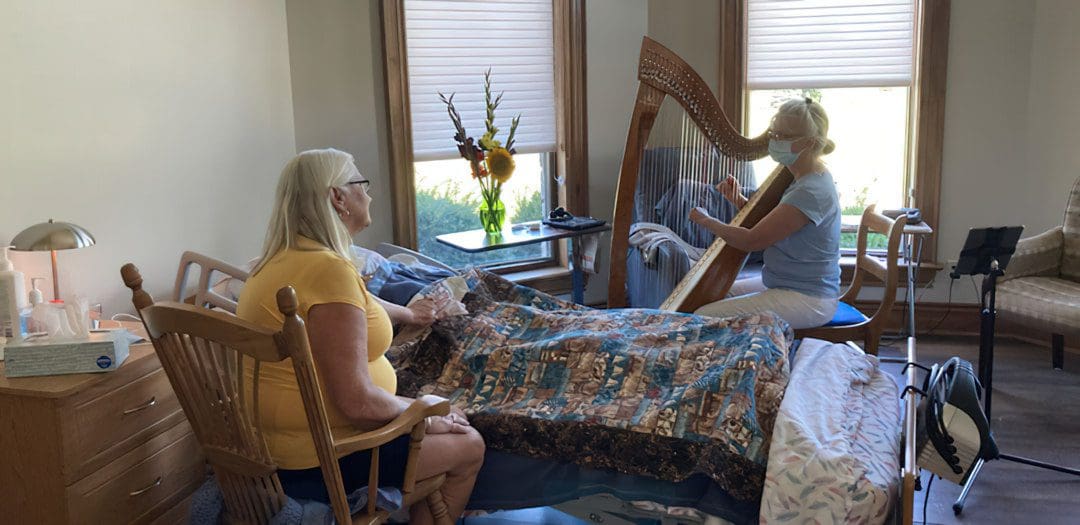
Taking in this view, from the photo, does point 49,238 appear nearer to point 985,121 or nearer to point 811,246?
point 811,246

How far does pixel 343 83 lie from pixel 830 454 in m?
2.88

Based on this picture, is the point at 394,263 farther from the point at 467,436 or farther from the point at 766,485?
the point at 766,485

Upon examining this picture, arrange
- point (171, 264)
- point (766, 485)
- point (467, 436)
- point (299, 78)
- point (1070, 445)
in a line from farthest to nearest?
point (299, 78), point (1070, 445), point (171, 264), point (467, 436), point (766, 485)

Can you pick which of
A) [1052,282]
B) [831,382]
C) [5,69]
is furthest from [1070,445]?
[5,69]

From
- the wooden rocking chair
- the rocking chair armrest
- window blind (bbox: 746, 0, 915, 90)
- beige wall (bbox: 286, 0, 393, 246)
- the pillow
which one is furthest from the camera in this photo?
window blind (bbox: 746, 0, 915, 90)

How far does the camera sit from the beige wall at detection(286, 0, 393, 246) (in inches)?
156

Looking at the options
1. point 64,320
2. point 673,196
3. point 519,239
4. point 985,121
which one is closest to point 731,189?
point 673,196

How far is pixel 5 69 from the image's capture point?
93.0 inches

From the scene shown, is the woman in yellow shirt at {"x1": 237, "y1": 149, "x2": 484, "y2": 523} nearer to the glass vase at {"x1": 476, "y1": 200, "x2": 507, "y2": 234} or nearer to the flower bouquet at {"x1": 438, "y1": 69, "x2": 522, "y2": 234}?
the flower bouquet at {"x1": 438, "y1": 69, "x2": 522, "y2": 234}

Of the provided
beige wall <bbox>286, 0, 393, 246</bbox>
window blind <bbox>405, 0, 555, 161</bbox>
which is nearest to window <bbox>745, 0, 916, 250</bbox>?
window blind <bbox>405, 0, 555, 161</bbox>

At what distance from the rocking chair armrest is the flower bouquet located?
2162 millimetres

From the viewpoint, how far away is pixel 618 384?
236 centimetres

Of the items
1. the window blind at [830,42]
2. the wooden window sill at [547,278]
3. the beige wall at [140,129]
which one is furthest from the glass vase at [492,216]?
the window blind at [830,42]

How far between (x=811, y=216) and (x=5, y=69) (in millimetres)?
A: 2476
